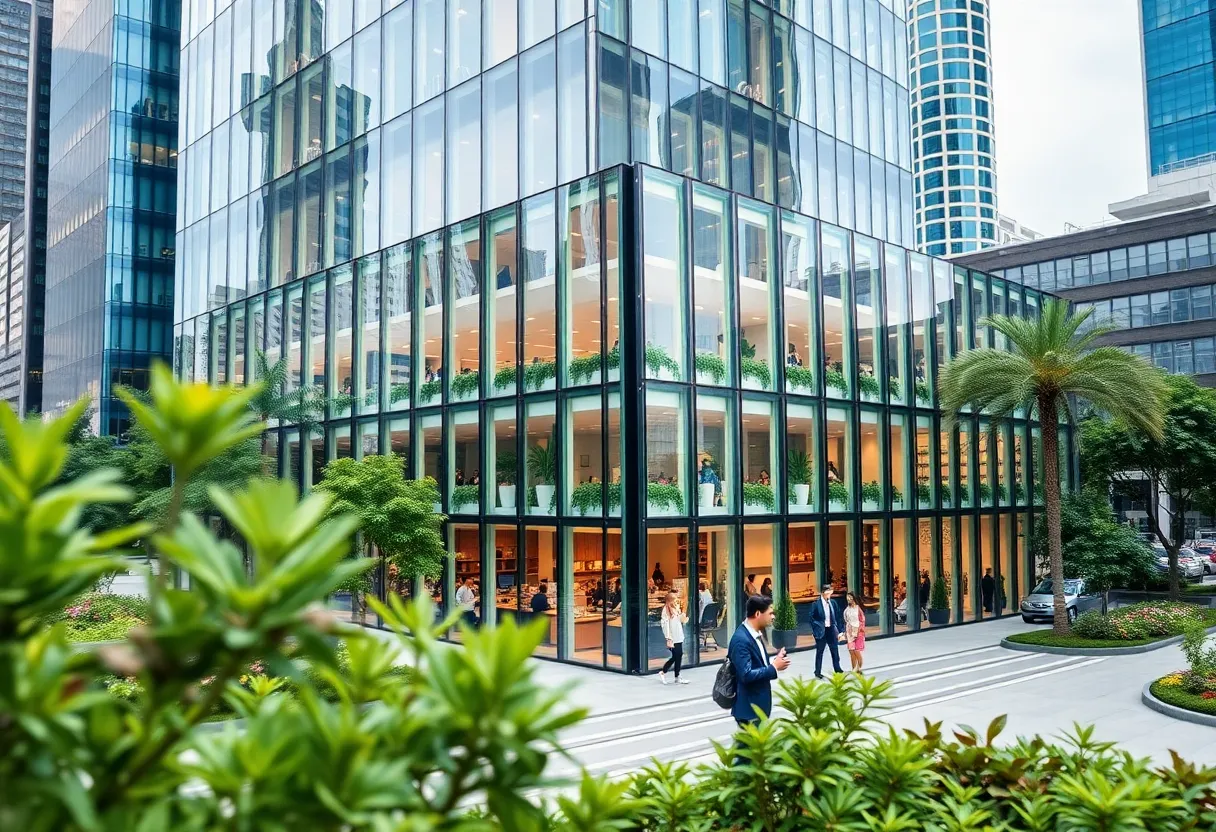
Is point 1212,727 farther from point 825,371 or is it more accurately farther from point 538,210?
point 538,210

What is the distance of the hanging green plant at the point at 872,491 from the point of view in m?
27.6

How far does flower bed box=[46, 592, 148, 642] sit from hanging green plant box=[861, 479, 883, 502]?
18.7 meters

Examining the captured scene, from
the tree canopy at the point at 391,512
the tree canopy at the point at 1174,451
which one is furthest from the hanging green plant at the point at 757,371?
the tree canopy at the point at 1174,451

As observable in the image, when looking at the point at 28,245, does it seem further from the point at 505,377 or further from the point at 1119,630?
the point at 1119,630

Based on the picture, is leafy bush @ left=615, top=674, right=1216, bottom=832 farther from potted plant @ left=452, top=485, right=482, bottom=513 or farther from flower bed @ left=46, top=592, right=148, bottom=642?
potted plant @ left=452, top=485, right=482, bottom=513

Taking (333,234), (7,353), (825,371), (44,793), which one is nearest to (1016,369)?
(825,371)

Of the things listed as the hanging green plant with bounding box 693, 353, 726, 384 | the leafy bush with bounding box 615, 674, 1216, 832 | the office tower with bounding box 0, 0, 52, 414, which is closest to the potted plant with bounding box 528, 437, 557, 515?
the hanging green plant with bounding box 693, 353, 726, 384

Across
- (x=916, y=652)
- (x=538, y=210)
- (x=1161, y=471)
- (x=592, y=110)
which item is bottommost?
(x=916, y=652)

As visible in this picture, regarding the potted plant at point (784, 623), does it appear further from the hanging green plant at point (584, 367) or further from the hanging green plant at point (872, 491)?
the hanging green plant at point (584, 367)

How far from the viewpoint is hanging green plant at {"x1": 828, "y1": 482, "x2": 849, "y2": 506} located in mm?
26562

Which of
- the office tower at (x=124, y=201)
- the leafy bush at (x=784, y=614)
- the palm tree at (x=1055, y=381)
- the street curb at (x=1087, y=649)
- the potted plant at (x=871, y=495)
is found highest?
the office tower at (x=124, y=201)

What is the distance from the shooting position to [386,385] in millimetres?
30047

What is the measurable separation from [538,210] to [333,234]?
11.4 meters

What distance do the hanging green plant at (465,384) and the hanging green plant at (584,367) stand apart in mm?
3877
